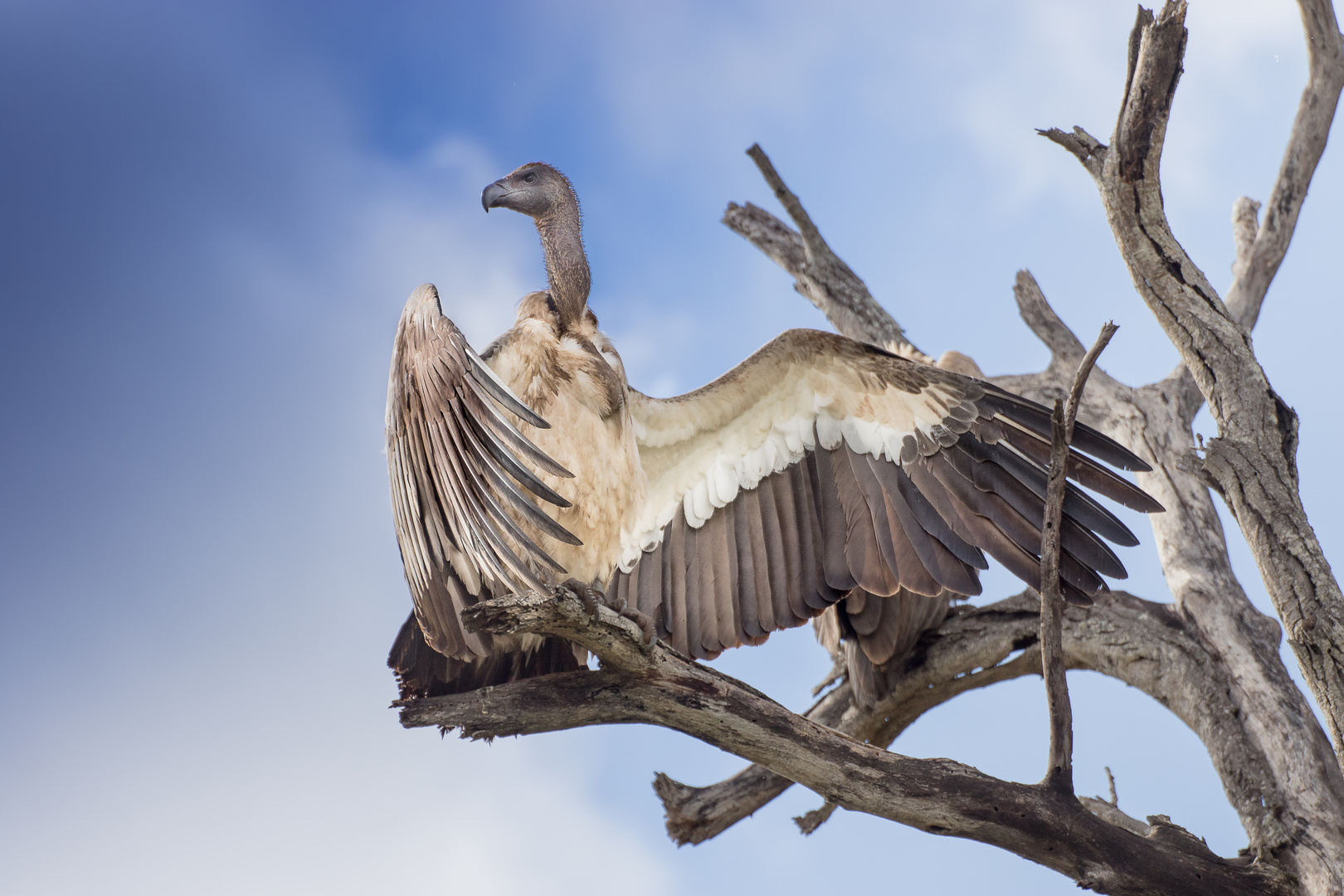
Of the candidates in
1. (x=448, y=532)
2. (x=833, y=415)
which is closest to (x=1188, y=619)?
(x=833, y=415)

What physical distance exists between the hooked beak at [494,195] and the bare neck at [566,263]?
20 centimetres

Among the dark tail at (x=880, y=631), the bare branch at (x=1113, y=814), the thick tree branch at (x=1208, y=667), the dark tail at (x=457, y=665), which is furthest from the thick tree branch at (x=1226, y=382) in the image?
the dark tail at (x=457, y=665)

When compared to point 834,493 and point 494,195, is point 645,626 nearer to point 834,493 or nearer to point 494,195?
point 834,493

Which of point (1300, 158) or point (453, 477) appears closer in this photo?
point (453, 477)

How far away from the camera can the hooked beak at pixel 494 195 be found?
457 centimetres

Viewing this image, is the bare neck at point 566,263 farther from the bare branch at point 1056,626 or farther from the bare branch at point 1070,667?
the bare branch at point 1070,667

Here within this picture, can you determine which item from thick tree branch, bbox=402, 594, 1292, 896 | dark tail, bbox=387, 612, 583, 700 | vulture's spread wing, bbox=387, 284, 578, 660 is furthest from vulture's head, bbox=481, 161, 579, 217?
thick tree branch, bbox=402, 594, 1292, 896

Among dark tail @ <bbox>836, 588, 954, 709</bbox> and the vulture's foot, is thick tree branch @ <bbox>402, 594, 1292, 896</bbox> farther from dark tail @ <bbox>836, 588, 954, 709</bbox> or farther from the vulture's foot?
dark tail @ <bbox>836, 588, 954, 709</bbox>

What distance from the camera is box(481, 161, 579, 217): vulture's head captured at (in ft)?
15.3

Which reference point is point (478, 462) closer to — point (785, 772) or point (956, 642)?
point (785, 772)

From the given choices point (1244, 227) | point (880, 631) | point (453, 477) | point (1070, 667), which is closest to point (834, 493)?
point (880, 631)

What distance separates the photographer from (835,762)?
129 inches

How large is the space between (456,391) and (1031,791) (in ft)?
7.04

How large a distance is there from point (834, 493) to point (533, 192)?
1.92 meters
